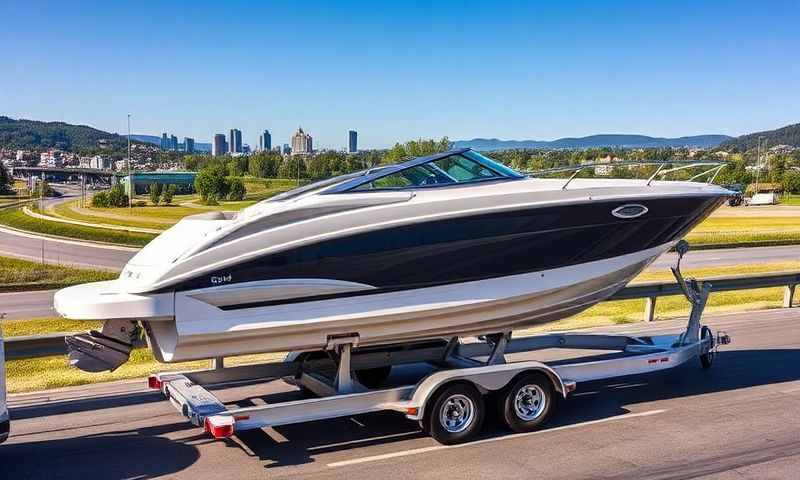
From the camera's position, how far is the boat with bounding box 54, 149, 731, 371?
7445 mm

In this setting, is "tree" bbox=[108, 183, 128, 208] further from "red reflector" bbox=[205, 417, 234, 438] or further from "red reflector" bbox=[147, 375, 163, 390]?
"red reflector" bbox=[205, 417, 234, 438]

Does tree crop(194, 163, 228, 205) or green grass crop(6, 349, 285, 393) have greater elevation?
tree crop(194, 163, 228, 205)

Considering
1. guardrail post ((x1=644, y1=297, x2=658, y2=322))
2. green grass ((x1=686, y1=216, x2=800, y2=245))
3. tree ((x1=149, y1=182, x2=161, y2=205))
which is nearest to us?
guardrail post ((x1=644, y1=297, x2=658, y2=322))

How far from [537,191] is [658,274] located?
17.9 meters

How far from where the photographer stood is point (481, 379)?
26.1ft

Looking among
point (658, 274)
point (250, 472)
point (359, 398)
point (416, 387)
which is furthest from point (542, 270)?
point (658, 274)

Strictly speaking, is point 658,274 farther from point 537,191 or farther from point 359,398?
point 359,398

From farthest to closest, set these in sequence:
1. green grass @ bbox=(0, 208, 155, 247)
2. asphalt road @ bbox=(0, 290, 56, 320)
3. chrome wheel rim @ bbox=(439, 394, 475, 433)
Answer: green grass @ bbox=(0, 208, 155, 247), asphalt road @ bbox=(0, 290, 56, 320), chrome wheel rim @ bbox=(439, 394, 475, 433)

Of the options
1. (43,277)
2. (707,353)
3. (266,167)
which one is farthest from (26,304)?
(707,353)

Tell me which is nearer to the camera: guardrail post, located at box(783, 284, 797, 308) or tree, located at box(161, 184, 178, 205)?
guardrail post, located at box(783, 284, 797, 308)

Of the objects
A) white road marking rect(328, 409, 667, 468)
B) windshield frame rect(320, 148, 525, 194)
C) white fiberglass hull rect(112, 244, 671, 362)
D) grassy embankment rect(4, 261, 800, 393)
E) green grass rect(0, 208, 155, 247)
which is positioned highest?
windshield frame rect(320, 148, 525, 194)

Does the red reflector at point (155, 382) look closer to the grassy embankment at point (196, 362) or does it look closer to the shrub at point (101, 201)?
the grassy embankment at point (196, 362)

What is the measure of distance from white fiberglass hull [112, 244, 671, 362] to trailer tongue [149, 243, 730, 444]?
0.33 meters

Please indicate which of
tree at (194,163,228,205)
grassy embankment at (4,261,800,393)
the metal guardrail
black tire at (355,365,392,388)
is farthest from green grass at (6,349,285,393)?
tree at (194,163,228,205)
